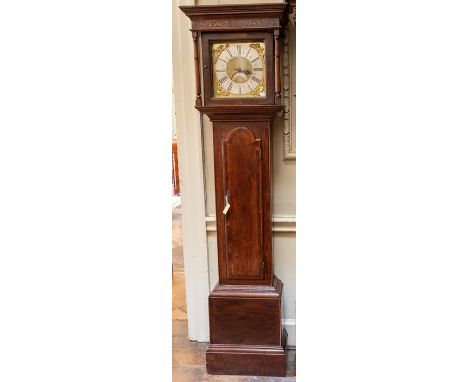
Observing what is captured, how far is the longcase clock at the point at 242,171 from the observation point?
147 cm

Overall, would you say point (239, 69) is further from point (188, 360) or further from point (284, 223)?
point (188, 360)

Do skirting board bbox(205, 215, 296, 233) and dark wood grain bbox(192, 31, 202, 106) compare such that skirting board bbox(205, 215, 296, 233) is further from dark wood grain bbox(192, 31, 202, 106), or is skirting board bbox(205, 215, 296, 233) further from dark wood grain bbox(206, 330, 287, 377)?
dark wood grain bbox(192, 31, 202, 106)

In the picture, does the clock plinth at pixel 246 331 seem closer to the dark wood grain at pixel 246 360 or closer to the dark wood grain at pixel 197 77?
the dark wood grain at pixel 246 360

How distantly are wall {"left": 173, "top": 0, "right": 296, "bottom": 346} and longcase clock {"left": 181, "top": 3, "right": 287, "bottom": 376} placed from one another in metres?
0.09

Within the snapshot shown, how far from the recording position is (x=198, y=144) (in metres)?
1.74

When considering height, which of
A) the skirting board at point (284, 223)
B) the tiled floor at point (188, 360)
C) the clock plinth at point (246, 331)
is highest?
the skirting board at point (284, 223)

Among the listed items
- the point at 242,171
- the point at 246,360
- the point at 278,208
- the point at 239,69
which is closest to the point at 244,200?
the point at 242,171

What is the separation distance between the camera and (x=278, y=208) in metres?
1.77

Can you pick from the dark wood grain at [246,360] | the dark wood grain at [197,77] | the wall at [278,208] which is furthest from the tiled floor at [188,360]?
the dark wood grain at [197,77]

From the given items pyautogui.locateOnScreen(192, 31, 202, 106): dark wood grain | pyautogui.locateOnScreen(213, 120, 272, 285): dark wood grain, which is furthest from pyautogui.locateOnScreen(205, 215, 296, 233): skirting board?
pyautogui.locateOnScreen(192, 31, 202, 106): dark wood grain

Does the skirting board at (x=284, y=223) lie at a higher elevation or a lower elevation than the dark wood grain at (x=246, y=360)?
higher
